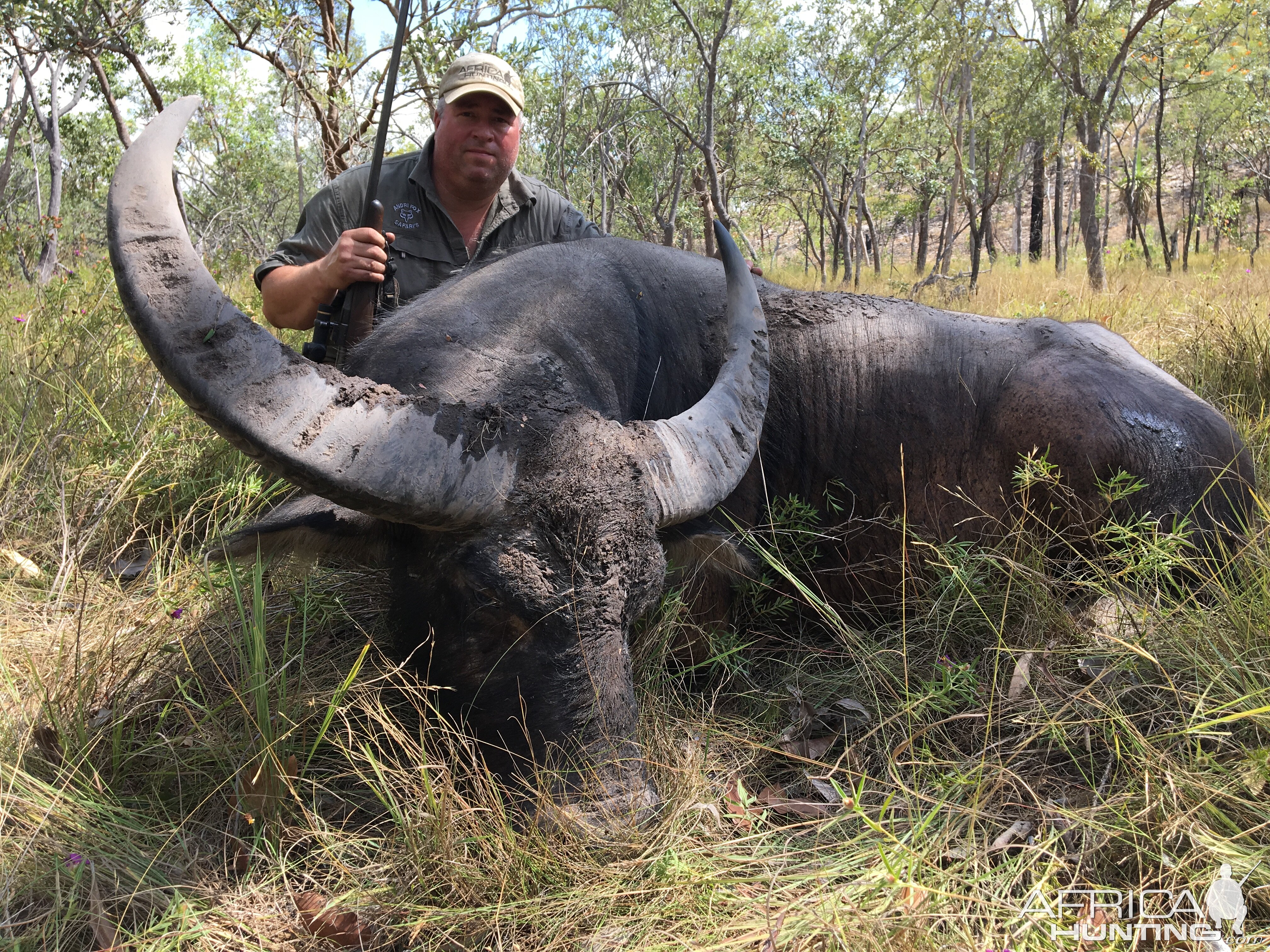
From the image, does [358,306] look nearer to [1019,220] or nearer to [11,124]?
[11,124]

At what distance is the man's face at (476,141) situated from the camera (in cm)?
466

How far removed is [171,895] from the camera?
216 cm

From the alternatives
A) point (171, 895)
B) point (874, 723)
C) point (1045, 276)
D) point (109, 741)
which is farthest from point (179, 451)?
point (1045, 276)

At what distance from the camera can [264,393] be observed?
2037mm

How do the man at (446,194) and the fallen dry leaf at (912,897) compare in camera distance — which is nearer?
the fallen dry leaf at (912,897)

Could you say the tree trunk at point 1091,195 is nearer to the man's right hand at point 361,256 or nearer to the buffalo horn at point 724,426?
the buffalo horn at point 724,426

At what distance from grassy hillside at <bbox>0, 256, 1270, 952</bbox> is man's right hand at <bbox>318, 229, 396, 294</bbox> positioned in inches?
46.8

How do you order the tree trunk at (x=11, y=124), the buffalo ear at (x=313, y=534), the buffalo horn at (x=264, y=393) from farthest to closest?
the tree trunk at (x=11, y=124), the buffalo ear at (x=313, y=534), the buffalo horn at (x=264, y=393)

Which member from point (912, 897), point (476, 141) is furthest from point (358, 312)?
point (912, 897)

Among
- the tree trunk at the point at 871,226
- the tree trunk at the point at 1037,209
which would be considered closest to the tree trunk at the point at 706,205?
the tree trunk at the point at 871,226

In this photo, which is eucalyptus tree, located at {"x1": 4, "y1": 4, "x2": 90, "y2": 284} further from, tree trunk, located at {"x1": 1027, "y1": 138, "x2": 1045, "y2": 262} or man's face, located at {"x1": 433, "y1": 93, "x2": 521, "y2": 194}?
tree trunk, located at {"x1": 1027, "y1": 138, "x2": 1045, "y2": 262}

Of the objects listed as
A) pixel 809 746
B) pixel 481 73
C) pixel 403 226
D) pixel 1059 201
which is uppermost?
pixel 1059 201

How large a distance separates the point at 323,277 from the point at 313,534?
1380 mm

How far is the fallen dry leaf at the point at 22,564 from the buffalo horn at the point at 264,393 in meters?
2.33
